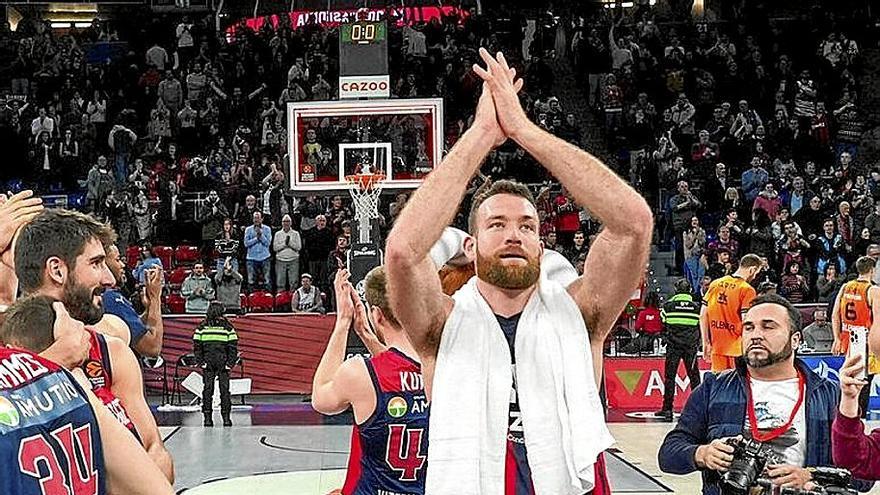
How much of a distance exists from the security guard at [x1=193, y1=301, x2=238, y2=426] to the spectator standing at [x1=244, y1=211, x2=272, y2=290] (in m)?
4.25

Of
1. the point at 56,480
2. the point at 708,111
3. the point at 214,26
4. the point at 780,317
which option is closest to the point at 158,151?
the point at 214,26

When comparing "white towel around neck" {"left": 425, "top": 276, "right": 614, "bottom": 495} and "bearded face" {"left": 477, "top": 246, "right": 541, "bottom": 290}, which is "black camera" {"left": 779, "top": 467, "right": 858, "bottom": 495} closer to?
"white towel around neck" {"left": 425, "top": 276, "right": 614, "bottom": 495}

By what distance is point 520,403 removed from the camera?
365 cm

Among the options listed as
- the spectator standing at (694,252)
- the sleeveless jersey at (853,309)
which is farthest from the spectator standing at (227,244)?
the sleeveless jersey at (853,309)

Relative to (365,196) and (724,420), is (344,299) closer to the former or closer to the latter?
(724,420)

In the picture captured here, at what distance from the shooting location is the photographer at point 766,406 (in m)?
4.92

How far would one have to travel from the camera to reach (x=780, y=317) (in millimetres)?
5027

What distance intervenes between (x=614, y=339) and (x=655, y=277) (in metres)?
4.10

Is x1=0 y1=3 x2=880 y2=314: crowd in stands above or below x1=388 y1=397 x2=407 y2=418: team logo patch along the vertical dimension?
above

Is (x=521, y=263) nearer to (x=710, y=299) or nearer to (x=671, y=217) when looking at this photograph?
(x=710, y=299)

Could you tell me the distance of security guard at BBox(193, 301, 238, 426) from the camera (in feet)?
50.2

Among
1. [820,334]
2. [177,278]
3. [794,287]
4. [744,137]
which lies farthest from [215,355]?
[744,137]

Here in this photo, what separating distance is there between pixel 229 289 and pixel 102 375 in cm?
1527

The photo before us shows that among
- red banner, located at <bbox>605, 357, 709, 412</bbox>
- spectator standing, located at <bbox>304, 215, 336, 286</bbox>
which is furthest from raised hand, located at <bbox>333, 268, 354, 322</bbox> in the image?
spectator standing, located at <bbox>304, 215, 336, 286</bbox>
